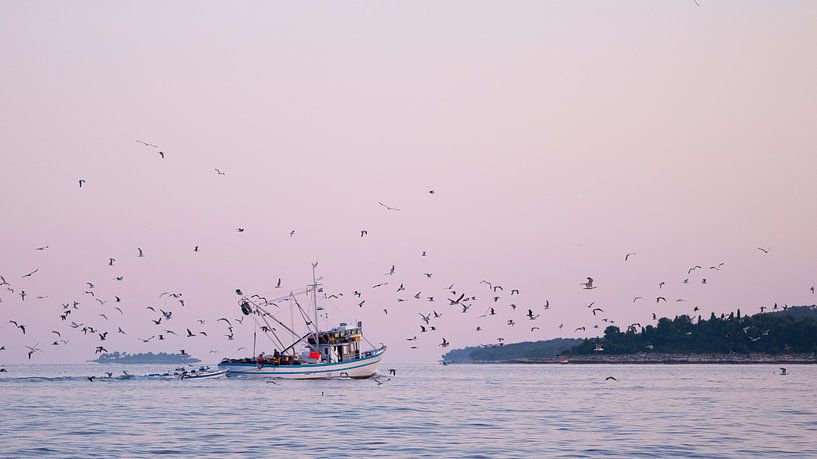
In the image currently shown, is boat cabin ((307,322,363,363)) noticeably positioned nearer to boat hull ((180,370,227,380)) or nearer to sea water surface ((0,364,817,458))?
sea water surface ((0,364,817,458))

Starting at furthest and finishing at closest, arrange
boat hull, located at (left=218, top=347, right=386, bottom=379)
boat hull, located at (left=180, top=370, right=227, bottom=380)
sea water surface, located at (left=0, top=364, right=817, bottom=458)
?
boat hull, located at (left=180, top=370, right=227, bottom=380) < boat hull, located at (left=218, top=347, right=386, bottom=379) < sea water surface, located at (left=0, top=364, right=817, bottom=458)

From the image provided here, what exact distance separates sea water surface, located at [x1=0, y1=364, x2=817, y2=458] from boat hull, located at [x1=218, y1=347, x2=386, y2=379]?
18.4 metres

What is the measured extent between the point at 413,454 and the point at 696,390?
63.9 metres

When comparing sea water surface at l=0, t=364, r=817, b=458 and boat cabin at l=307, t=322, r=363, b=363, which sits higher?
boat cabin at l=307, t=322, r=363, b=363

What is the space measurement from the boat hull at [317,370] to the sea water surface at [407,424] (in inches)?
723

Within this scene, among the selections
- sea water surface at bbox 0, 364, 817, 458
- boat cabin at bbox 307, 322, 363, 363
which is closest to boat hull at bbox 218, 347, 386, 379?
boat cabin at bbox 307, 322, 363, 363

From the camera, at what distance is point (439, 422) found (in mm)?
57281

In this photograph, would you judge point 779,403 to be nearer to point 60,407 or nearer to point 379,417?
point 379,417

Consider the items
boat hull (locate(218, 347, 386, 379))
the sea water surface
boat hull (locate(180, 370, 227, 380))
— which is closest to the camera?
the sea water surface

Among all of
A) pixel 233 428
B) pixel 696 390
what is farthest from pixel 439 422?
pixel 696 390

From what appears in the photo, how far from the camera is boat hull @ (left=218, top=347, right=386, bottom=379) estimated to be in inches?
4309

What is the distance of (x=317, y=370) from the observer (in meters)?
109

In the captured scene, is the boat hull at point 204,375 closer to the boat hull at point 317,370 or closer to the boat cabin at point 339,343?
the boat hull at point 317,370

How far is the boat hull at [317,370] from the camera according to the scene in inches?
4309
